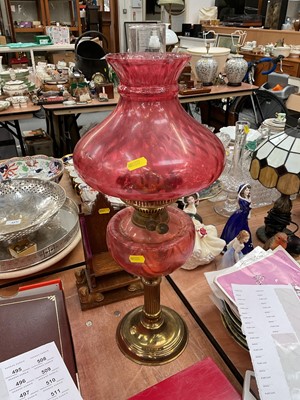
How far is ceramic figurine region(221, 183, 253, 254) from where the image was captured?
86 centimetres

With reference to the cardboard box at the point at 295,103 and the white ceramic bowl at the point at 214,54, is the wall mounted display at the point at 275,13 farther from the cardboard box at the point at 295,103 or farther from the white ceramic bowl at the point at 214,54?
the cardboard box at the point at 295,103

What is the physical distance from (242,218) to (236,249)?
11 centimetres

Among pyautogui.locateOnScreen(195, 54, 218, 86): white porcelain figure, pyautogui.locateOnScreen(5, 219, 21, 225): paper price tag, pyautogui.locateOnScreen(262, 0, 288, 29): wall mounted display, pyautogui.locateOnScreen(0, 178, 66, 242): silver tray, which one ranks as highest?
pyautogui.locateOnScreen(262, 0, 288, 29): wall mounted display

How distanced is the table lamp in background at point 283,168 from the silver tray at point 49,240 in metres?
0.54

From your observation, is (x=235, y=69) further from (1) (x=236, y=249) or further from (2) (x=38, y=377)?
(2) (x=38, y=377)

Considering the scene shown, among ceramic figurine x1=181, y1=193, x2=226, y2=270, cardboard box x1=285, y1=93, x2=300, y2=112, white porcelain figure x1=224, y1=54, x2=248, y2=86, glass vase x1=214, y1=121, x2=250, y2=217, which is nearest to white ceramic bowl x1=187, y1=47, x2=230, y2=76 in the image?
white porcelain figure x1=224, y1=54, x2=248, y2=86

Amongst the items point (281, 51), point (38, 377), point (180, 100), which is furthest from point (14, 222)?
point (281, 51)

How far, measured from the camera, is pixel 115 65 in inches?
18.4

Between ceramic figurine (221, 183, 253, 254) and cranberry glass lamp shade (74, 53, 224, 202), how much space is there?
40 cm

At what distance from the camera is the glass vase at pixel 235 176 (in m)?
1.12

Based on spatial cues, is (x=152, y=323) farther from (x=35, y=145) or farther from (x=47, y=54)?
(x=47, y=54)

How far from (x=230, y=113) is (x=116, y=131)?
3043 millimetres

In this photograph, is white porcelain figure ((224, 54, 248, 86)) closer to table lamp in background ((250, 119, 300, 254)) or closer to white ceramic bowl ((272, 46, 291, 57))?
white ceramic bowl ((272, 46, 291, 57))

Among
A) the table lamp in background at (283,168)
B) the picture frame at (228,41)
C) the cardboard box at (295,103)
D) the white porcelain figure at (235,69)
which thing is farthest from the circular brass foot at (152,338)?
the picture frame at (228,41)
